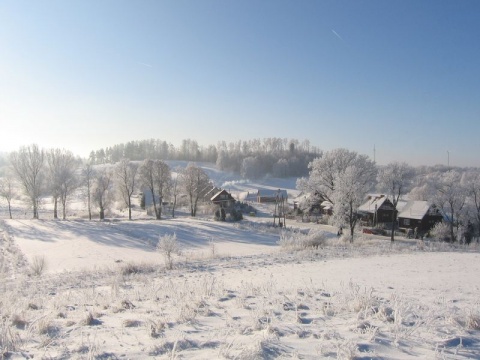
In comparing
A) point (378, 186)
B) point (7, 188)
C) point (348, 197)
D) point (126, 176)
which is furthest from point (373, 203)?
point (7, 188)

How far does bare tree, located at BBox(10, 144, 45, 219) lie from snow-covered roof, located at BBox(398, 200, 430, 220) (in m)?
57.8

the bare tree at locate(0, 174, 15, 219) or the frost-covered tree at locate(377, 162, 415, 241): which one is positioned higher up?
the frost-covered tree at locate(377, 162, 415, 241)

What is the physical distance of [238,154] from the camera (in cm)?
14962

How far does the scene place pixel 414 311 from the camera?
721cm

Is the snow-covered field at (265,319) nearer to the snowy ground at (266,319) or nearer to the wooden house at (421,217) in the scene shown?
the snowy ground at (266,319)

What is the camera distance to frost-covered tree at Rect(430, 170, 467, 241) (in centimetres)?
4212

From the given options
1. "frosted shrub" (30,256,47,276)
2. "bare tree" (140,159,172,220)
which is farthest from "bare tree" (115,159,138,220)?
"frosted shrub" (30,256,47,276)

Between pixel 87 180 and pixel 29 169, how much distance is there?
29.1 ft

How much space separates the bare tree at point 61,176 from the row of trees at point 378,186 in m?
38.1

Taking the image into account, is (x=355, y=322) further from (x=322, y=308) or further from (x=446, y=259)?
(x=446, y=259)

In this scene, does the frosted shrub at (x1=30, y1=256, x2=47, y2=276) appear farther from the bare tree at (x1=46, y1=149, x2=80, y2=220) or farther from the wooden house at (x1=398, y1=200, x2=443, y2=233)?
the wooden house at (x1=398, y1=200, x2=443, y2=233)

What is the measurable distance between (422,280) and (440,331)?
684cm

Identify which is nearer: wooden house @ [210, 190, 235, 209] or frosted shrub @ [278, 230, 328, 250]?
frosted shrub @ [278, 230, 328, 250]

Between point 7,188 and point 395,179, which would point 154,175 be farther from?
point 395,179
